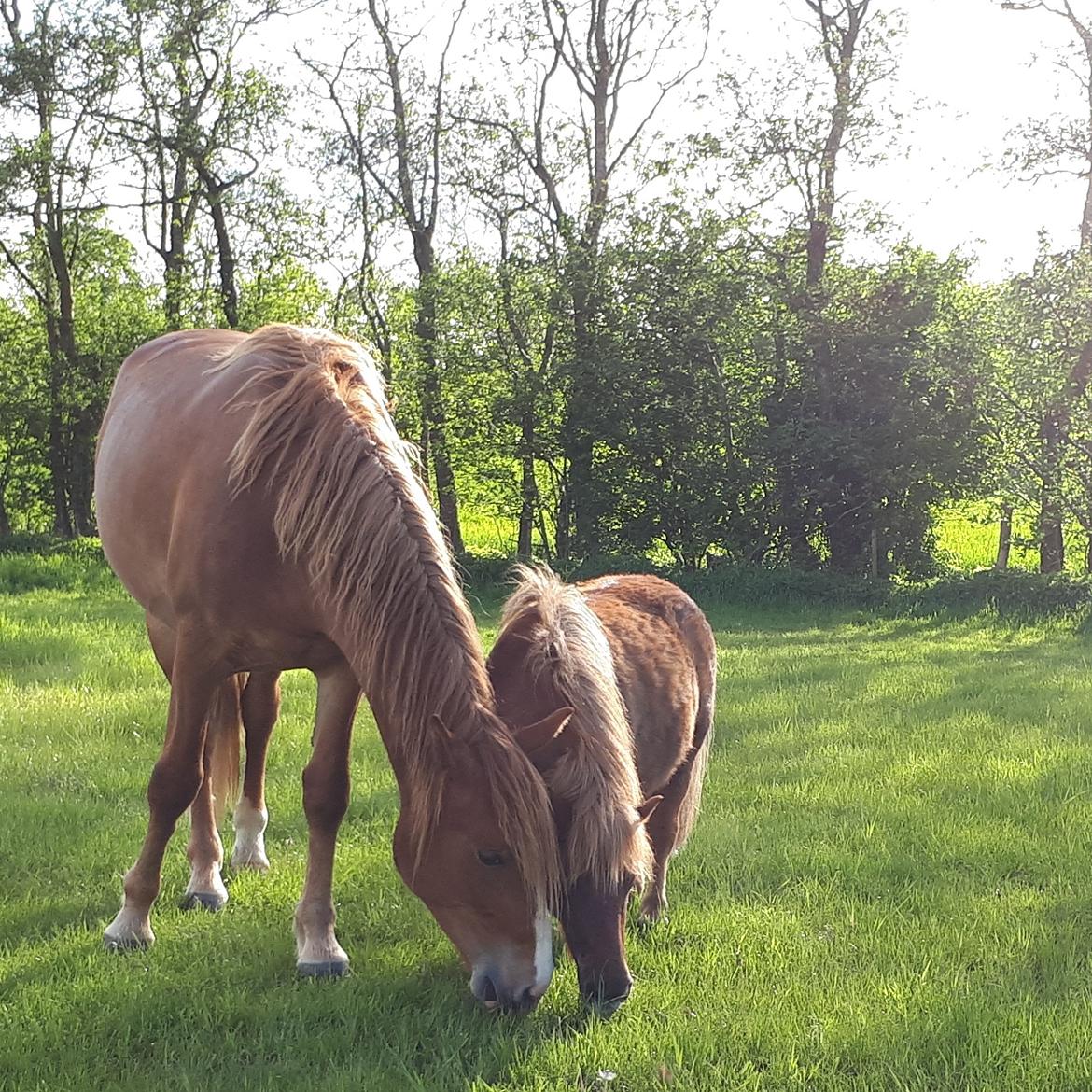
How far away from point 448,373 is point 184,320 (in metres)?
4.65

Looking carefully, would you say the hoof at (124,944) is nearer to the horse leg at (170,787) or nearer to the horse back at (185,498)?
the horse leg at (170,787)

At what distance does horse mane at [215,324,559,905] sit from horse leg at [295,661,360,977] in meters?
0.44

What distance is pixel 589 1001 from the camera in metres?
2.81

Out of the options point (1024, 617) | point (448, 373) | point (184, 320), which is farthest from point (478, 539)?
point (1024, 617)

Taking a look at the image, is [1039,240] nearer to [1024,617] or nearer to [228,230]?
[1024,617]

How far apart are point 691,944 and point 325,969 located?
1.17 meters

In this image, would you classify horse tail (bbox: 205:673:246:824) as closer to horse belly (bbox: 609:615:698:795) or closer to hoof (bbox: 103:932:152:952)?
hoof (bbox: 103:932:152:952)

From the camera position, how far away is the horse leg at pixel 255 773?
4.32m

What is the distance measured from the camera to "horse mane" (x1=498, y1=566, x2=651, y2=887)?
8.89ft

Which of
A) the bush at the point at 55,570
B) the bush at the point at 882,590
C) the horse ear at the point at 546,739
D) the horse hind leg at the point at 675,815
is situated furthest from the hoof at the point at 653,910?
the bush at the point at 55,570

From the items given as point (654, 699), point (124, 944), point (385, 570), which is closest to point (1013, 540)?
point (654, 699)

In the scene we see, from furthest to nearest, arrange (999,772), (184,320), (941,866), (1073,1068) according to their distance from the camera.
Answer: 1. (184,320)
2. (999,772)
3. (941,866)
4. (1073,1068)

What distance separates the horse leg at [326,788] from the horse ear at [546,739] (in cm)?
81

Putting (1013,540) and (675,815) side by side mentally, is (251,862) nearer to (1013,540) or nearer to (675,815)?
(675,815)
